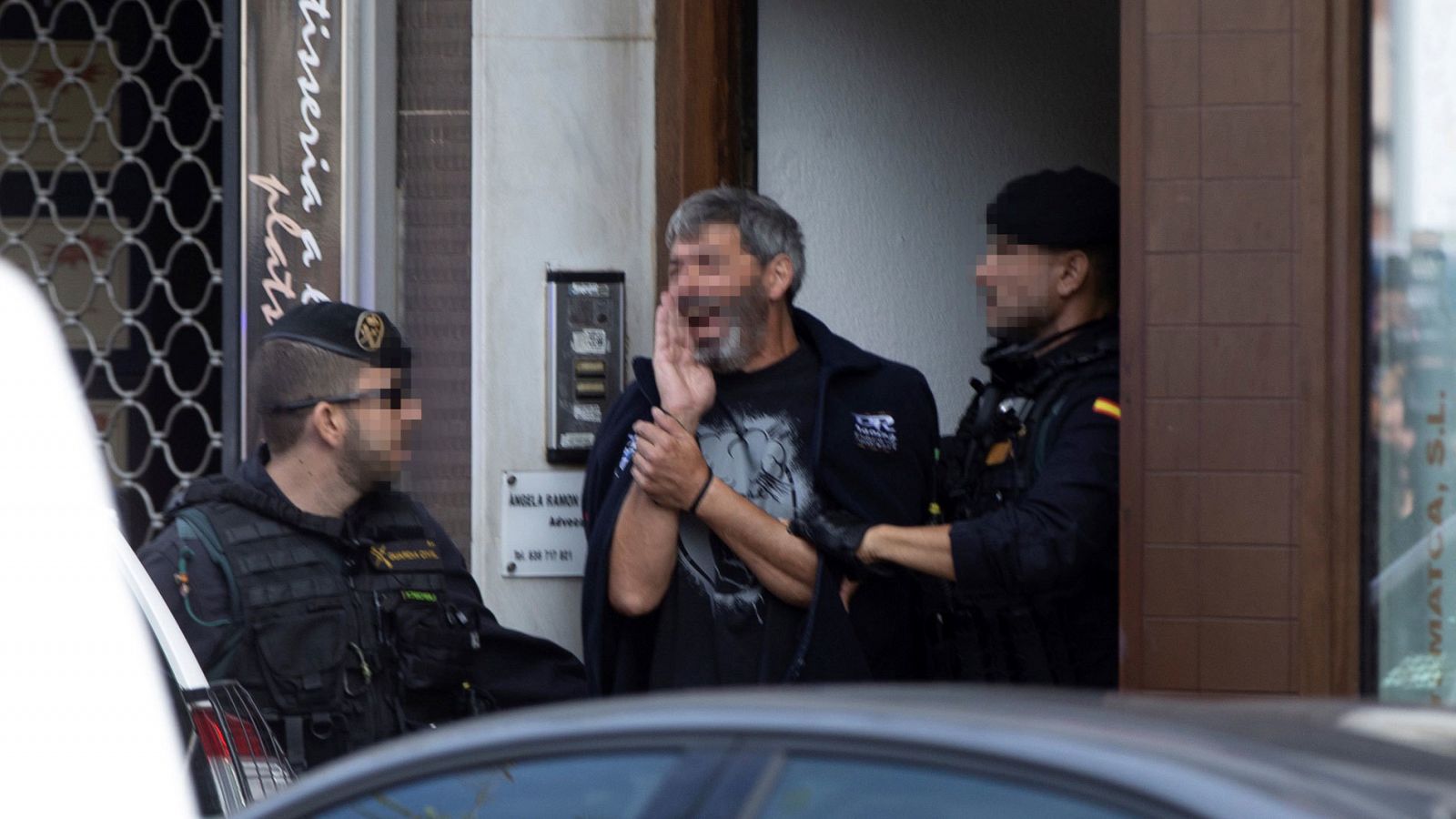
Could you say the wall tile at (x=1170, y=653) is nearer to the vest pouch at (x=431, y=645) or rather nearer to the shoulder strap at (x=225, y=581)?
the vest pouch at (x=431, y=645)

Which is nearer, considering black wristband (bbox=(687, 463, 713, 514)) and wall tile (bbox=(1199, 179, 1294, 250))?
black wristband (bbox=(687, 463, 713, 514))

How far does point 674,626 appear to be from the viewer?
15.0ft

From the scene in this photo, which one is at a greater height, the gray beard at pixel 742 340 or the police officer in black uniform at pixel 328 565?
the gray beard at pixel 742 340

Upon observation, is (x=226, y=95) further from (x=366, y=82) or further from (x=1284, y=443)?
(x=1284, y=443)

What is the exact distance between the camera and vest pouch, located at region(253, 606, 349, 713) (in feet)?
13.2

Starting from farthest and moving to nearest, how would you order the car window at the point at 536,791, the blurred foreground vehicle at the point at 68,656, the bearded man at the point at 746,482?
the bearded man at the point at 746,482
the blurred foreground vehicle at the point at 68,656
the car window at the point at 536,791

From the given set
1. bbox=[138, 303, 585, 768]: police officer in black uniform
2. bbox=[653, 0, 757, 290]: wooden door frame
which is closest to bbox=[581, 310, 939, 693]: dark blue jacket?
bbox=[138, 303, 585, 768]: police officer in black uniform

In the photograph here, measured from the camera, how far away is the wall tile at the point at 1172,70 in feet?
15.0

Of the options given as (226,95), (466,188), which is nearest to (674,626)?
(466,188)

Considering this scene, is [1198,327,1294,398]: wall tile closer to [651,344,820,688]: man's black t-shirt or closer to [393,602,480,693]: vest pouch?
[651,344,820,688]: man's black t-shirt

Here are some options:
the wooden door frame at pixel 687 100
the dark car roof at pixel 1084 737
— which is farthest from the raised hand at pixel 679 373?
the dark car roof at pixel 1084 737

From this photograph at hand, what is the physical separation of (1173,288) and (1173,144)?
14.1 inches

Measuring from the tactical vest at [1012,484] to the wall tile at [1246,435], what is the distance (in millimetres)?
268

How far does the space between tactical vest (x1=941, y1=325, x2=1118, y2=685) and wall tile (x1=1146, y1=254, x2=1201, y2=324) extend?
0.15 meters
